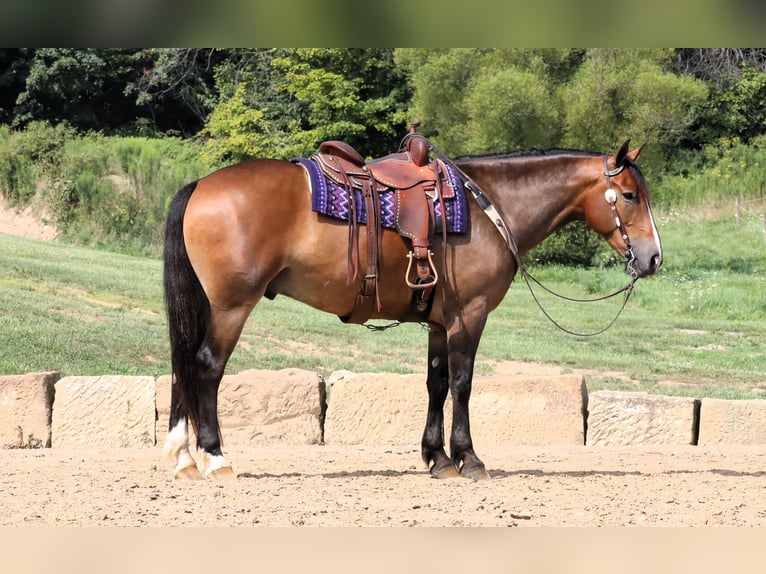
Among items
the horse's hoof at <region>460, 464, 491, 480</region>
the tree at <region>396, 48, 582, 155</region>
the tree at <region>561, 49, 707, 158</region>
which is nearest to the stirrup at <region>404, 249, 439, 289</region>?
the horse's hoof at <region>460, 464, 491, 480</region>

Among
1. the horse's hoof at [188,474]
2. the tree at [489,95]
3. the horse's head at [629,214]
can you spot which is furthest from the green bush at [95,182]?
the horse's head at [629,214]

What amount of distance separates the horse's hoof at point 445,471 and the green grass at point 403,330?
4976 mm

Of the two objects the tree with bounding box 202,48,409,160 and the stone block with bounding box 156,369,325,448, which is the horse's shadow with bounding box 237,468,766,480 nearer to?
the stone block with bounding box 156,369,325,448

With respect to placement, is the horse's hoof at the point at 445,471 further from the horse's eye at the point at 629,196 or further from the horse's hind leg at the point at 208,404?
the horse's eye at the point at 629,196

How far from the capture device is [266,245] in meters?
6.55

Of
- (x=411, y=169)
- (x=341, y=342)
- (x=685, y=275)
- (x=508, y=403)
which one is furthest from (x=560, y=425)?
(x=685, y=275)

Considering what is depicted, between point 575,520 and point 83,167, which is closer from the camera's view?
point 575,520

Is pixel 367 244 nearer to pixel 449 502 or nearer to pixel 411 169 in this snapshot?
pixel 411 169

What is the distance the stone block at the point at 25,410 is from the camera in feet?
28.4

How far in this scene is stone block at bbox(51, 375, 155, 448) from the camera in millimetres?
8727

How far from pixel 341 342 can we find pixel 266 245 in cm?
768

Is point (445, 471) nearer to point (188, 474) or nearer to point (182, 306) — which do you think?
point (188, 474)

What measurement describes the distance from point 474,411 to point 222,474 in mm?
2809

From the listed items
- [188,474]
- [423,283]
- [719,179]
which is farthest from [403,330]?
[719,179]
